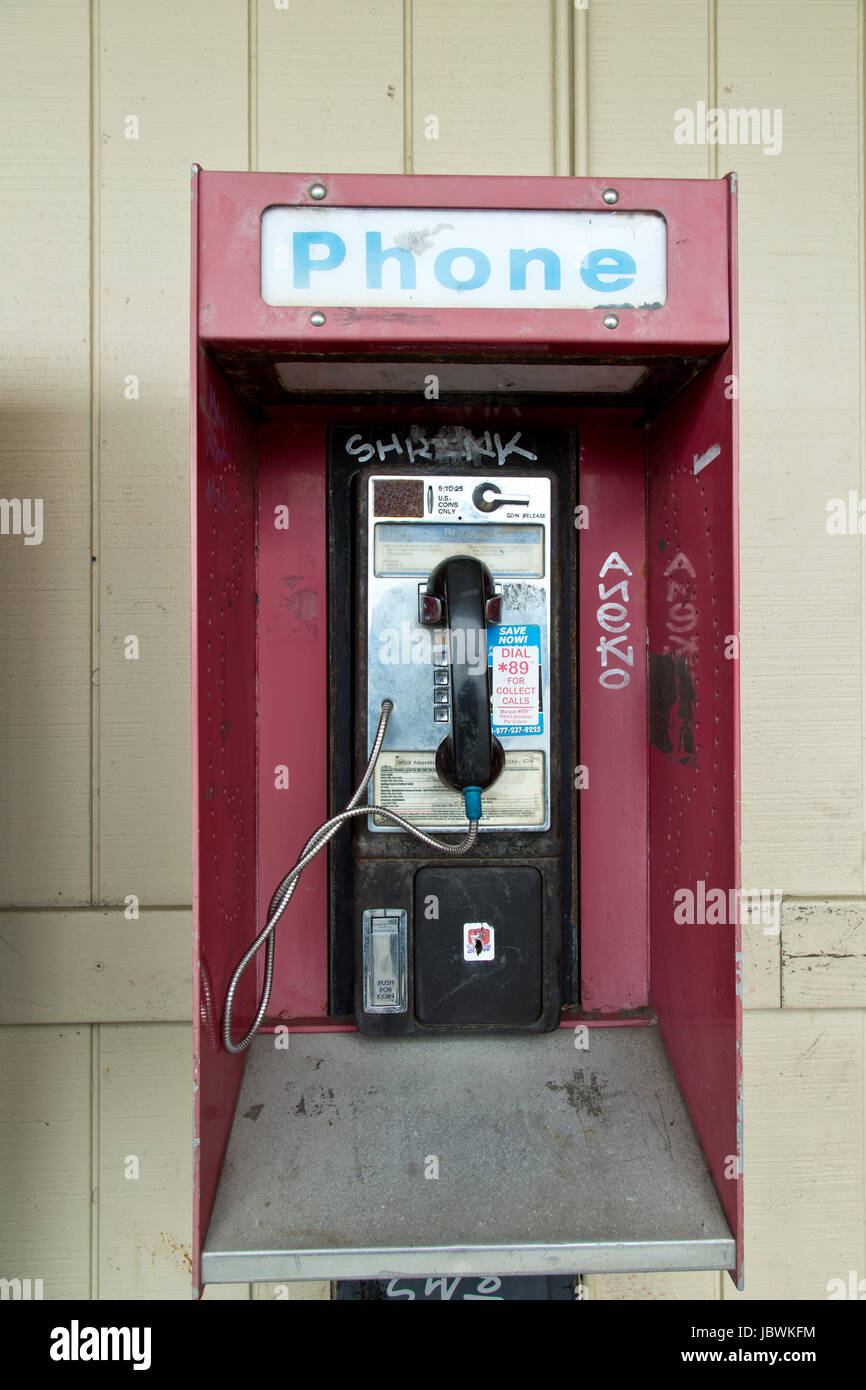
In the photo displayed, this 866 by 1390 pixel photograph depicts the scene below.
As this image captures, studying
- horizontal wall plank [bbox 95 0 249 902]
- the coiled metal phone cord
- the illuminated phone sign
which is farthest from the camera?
horizontal wall plank [bbox 95 0 249 902]

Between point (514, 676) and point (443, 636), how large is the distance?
4.4 inches

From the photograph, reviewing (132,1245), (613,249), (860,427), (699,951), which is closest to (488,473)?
(613,249)

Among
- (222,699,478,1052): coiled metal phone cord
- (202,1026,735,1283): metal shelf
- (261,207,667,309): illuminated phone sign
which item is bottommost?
(202,1026,735,1283): metal shelf

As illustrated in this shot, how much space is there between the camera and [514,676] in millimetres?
982

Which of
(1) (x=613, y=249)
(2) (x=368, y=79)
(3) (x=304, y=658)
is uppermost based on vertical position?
(2) (x=368, y=79)

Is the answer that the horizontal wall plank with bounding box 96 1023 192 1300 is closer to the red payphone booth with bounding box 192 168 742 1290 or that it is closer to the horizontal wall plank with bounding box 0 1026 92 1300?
the horizontal wall plank with bounding box 0 1026 92 1300

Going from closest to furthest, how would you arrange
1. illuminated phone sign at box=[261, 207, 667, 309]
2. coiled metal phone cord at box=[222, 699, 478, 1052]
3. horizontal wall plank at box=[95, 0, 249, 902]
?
1. illuminated phone sign at box=[261, 207, 667, 309]
2. coiled metal phone cord at box=[222, 699, 478, 1052]
3. horizontal wall plank at box=[95, 0, 249, 902]

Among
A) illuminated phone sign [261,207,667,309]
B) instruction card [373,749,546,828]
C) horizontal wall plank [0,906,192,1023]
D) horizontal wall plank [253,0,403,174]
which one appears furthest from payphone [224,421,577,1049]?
horizontal wall plank [253,0,403,174]

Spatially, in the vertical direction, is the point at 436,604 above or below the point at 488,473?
below

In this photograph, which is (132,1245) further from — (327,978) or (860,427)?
(860,427)

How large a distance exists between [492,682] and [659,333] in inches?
17.9

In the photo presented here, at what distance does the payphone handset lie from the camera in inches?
38.6

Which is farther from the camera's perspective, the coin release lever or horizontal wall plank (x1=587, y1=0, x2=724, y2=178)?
horizontal wall plank (x1=587, y1=0, x2=724, y2=178)

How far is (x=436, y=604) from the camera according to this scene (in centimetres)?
96
